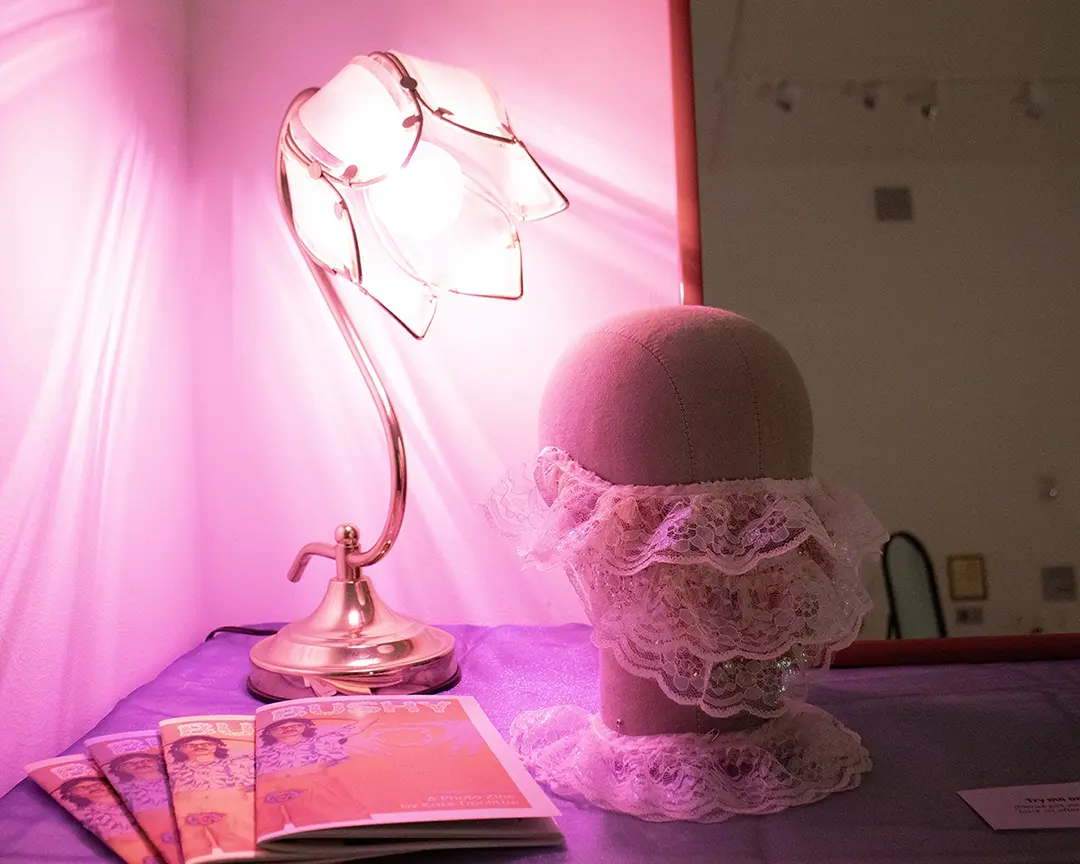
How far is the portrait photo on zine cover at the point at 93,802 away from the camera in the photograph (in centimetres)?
62

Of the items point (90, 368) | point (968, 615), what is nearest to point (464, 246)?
point (90, 368)

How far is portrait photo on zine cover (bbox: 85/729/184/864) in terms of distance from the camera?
62 cm

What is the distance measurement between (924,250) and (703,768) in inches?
28.2

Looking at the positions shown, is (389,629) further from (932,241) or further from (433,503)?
(932,241)

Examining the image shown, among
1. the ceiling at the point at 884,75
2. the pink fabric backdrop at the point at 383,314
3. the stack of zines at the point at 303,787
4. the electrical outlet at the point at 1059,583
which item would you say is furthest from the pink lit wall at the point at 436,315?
the electrical outlet at the point at 1059,583

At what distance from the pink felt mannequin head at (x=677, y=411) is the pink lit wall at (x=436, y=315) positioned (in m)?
0.50

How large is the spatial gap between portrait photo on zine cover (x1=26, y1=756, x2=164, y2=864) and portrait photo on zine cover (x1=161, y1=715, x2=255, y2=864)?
0.03 m

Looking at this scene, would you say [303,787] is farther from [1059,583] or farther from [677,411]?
[1059,583]

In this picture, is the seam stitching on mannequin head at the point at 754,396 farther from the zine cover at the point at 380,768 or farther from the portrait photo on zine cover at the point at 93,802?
the portrait photo on zine cover at the point at 93,802

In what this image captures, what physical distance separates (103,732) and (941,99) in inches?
45.9

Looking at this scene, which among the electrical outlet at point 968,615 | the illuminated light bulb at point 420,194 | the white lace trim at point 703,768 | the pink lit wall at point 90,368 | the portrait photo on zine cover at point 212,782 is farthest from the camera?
the electrical outlet at point 968,615

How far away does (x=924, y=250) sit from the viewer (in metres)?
1.14

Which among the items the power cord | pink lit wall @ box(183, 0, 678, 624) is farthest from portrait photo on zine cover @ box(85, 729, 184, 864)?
pink lit wall @ box(183, 0, 678, 624)

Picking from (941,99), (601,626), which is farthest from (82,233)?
(941,99)
